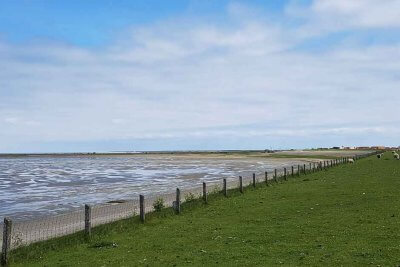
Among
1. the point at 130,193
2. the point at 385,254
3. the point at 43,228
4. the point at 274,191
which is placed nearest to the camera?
the point at 385,254

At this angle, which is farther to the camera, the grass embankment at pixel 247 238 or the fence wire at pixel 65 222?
the fence wire at pixel 65 222

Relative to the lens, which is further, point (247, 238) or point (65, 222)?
point (65, 222)

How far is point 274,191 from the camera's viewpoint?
35188mm

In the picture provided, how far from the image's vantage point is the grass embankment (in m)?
14.1

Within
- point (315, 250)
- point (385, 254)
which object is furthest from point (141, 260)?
point (385, 254)

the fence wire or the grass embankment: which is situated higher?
the grass embankment

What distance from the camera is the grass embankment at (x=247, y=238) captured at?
14.1 m

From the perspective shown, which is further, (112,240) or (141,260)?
(112,240)

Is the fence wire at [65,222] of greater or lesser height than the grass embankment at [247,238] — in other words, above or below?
below

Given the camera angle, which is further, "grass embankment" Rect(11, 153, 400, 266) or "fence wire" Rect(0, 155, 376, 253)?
"fence wire" Rect(0, 155, 376, 253)

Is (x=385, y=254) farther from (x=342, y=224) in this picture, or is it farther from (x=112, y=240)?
(x=112, y=240)

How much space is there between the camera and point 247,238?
17.3m

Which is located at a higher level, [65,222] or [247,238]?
[247,238]

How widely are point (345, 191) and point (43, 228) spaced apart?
19476 millimetres
